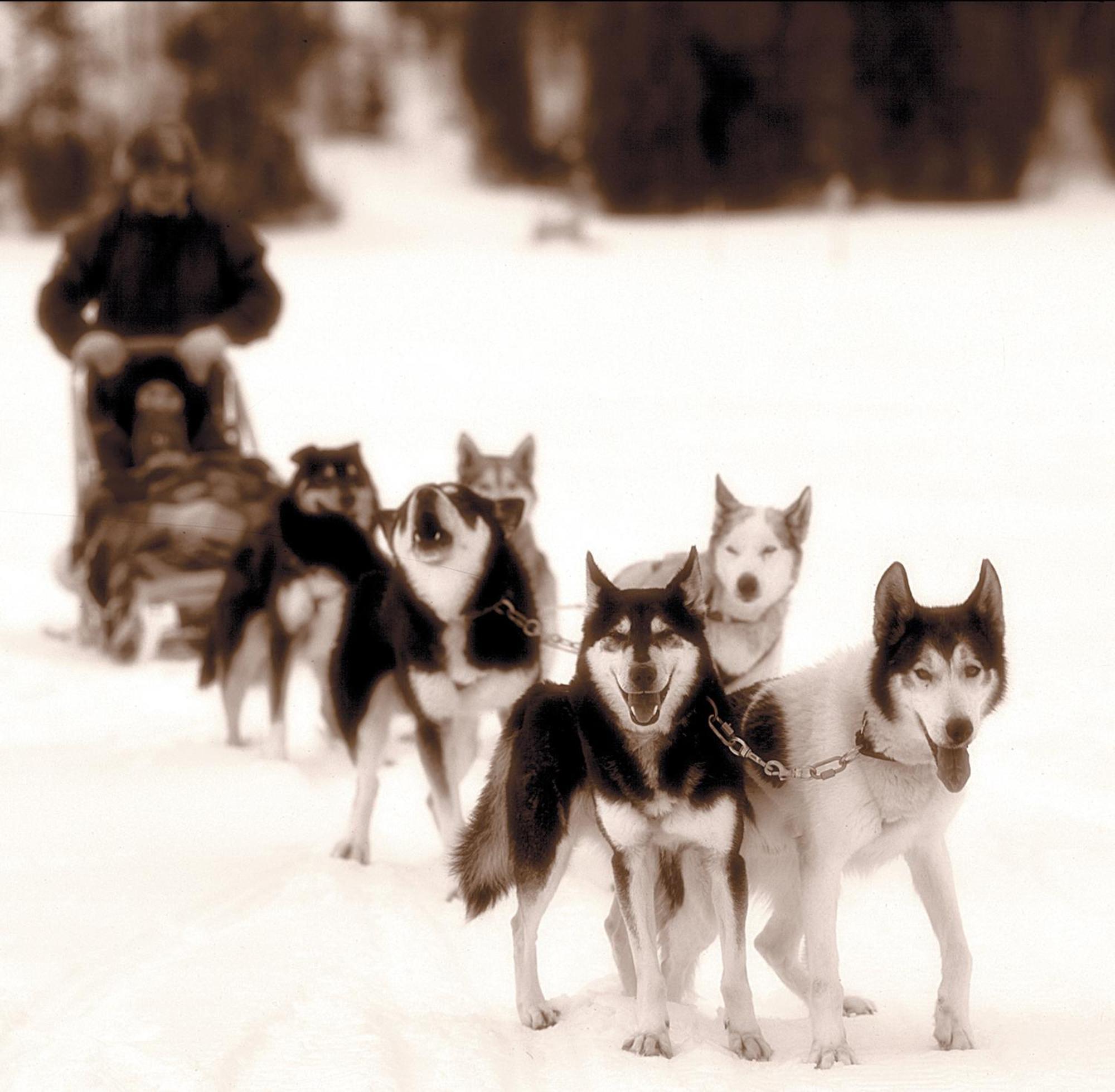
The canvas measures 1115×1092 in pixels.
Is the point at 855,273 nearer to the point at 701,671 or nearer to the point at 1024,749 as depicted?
the point at 1024,749

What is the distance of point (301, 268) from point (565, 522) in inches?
448

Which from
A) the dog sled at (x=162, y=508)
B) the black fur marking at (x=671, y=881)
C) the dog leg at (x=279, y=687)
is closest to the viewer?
the black fur marking at (x=671, y=881)

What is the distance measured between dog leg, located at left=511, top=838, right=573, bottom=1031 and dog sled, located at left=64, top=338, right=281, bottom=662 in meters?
3.47

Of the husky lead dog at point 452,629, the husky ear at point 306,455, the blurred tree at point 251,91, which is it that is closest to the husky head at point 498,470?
the husky ear at point 306,455

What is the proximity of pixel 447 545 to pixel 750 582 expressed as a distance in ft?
2.79

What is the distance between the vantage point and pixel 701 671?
Answer: 3090 mm

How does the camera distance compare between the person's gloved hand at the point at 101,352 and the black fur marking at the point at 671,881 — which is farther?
the person's gloved hand at the point at 101,352

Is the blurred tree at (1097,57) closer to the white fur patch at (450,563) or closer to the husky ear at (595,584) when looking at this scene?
the white fur patch at (450,563)

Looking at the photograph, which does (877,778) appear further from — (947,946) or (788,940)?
(788,940)

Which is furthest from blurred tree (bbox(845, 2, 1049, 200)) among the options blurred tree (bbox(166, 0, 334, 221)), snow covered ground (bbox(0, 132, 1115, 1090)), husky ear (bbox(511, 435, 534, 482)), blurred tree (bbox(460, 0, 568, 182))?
husky ear (bbox(511, 435, 534, 482))

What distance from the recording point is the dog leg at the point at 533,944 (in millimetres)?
3203

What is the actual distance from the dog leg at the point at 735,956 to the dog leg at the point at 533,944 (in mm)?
317

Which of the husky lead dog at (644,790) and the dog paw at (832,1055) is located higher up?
the husky lead dog at (644,790)

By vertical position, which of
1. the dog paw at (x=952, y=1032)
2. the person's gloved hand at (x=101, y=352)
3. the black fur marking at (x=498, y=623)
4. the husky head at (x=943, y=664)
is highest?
the person's gloved hand at (x=101, y=352)
